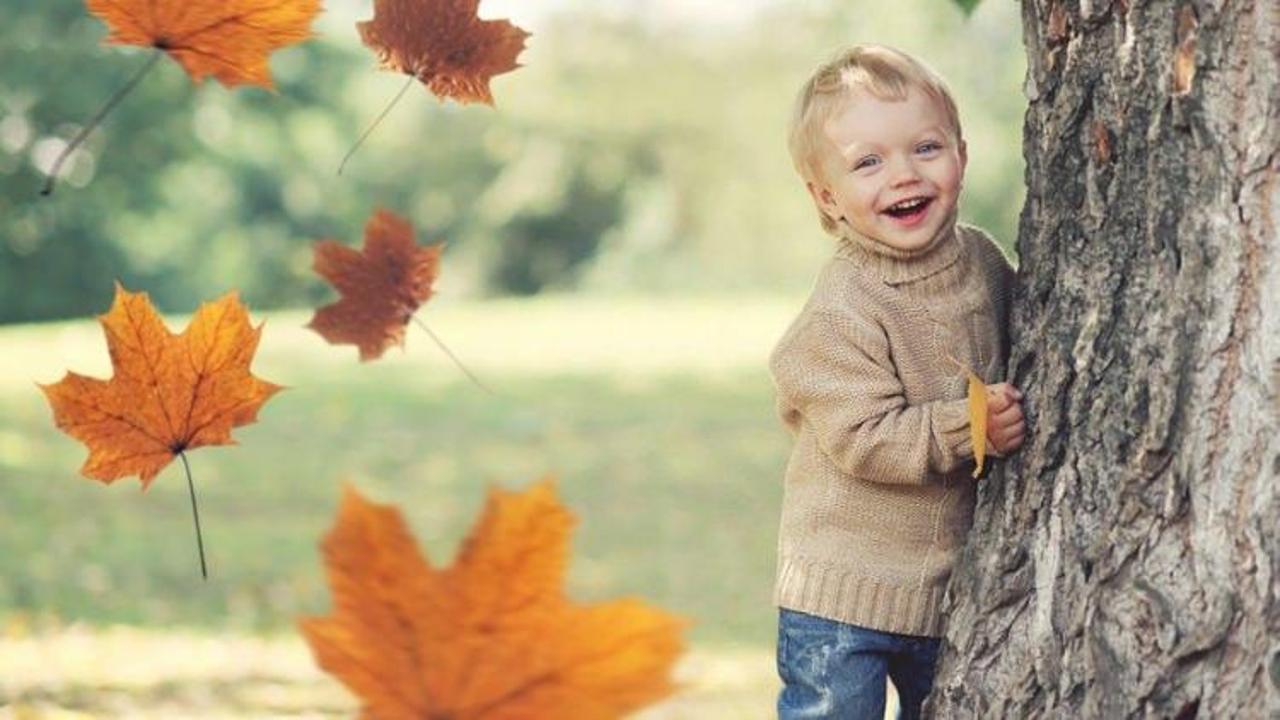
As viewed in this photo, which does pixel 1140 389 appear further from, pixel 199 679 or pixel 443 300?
pixel 443 300

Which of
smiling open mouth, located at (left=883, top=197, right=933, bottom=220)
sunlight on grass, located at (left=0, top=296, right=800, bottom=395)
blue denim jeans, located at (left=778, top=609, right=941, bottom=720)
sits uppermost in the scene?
sunlight on grass, located at (left=0, top=296, right=800, bottom=395)

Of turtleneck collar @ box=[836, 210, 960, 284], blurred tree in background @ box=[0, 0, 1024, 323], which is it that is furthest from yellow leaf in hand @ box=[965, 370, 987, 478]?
blurred tree in background @ box=[0, 0, 1024, 323]

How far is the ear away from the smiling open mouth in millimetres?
81

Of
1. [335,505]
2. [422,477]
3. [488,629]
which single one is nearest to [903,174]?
[488,629]

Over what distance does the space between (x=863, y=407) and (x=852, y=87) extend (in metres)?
0.40

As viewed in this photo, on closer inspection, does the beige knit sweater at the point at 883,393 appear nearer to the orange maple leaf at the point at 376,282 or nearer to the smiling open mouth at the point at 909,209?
the smiling open mouth at the point at 909,209

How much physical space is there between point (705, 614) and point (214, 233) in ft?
58.3

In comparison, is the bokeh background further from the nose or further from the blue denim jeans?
the blue denim jeans

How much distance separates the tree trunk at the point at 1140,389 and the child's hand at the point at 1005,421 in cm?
2

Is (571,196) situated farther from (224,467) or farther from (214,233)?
(224,467)

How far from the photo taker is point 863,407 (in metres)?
2.13

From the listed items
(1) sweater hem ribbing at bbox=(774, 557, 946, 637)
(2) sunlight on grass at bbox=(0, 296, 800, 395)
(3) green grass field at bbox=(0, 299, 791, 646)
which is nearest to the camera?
(1) sweater hem ribbing at bbox=(774, 557, 946, 637)

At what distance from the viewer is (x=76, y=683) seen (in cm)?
438

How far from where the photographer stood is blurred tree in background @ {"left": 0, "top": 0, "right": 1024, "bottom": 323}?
17.9 m
